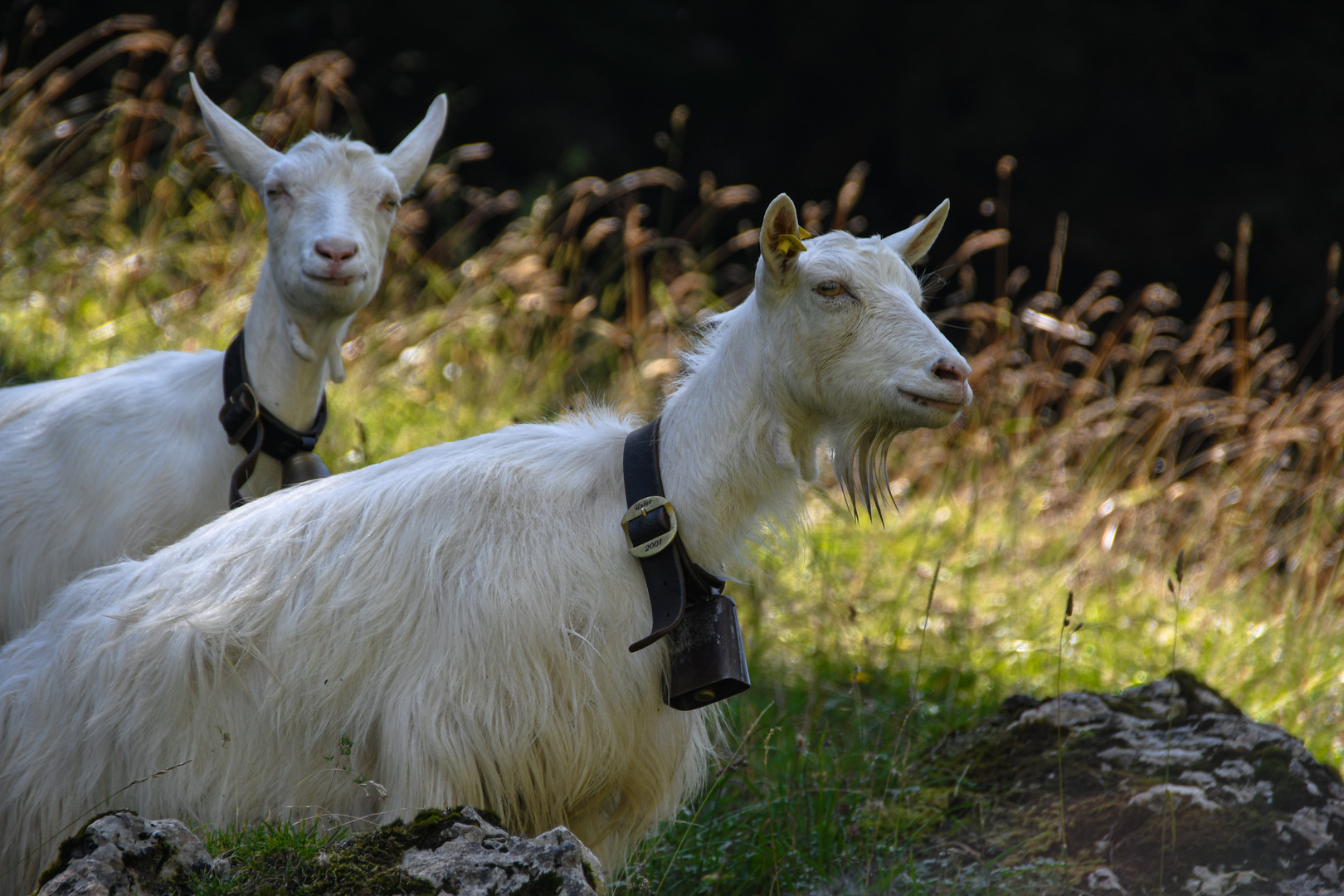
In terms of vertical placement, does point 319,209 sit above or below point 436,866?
above

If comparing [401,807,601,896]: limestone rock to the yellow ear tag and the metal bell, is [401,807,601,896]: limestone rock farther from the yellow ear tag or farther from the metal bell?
the metal bell

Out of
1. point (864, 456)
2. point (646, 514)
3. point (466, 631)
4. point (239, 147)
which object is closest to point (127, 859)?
point (466, 631)

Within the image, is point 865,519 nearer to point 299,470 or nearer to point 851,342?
point 299,470

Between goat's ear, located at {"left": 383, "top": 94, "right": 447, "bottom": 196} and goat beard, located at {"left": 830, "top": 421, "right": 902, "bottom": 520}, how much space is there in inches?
71.7

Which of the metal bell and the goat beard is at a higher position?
the goat beard

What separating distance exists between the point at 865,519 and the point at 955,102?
16.0 feet

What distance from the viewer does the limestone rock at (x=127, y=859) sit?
1759 millimetres

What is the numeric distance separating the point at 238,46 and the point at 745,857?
7.49 metres

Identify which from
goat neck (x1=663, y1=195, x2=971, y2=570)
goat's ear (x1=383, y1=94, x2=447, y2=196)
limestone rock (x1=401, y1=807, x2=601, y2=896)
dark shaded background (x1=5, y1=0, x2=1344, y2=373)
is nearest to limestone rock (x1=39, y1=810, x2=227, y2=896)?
limestone rock (x1=401, y1=807, x2=601, y2=896)

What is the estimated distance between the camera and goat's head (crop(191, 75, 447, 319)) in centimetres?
307

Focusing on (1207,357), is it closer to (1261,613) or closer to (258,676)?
(1261,613)

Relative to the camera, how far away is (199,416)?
10.7 feet

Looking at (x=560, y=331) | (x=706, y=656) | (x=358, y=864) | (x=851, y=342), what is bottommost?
(x=560, y=331)

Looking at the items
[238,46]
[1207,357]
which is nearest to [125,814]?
[1207,357]
